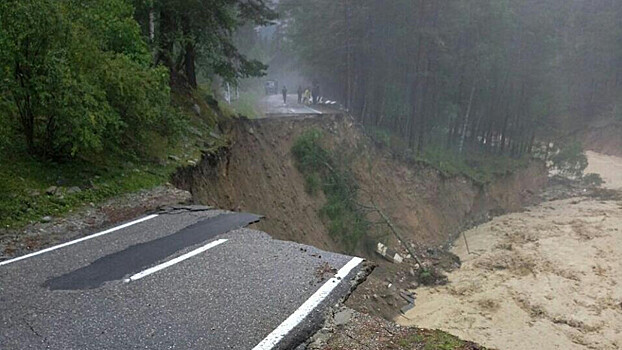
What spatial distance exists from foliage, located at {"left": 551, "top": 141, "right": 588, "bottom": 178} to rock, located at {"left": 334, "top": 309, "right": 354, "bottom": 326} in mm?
41153

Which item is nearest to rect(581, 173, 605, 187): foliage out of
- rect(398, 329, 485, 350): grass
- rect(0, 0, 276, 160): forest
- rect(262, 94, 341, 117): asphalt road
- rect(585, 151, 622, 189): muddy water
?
rect(585, 151, 622, 189): muddy water

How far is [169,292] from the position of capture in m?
5.78

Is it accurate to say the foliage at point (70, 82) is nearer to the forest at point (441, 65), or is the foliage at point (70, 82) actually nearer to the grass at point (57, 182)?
the grass at point (57, 182)

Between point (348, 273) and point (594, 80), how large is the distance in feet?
226

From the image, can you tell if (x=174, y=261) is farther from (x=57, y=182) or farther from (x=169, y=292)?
(x=57, y=182)

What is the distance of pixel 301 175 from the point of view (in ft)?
71.8

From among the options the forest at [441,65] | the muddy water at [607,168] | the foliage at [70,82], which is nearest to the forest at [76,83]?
the foliage at [70,82]

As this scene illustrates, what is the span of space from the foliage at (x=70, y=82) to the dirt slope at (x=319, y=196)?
7.21ft

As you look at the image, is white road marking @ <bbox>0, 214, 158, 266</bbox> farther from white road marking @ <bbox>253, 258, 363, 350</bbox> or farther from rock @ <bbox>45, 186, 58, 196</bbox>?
white road marking @ <bbox>253, 258, 363, 350</bbox>

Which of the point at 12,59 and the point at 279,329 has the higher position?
the point at 12,59

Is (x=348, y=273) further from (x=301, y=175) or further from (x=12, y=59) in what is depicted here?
(x=301, y=175)

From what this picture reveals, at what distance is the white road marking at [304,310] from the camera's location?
15.5 feet

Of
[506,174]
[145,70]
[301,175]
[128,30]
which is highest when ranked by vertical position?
[128,30]

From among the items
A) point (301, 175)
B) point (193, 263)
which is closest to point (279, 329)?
point (193, 263)
